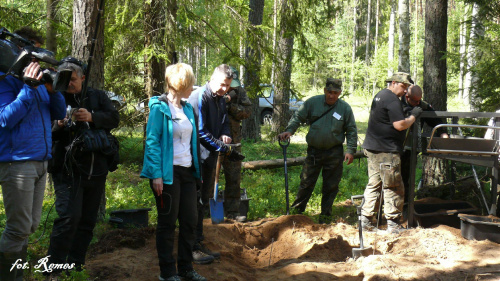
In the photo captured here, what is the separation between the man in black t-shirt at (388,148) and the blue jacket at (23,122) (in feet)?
15.4

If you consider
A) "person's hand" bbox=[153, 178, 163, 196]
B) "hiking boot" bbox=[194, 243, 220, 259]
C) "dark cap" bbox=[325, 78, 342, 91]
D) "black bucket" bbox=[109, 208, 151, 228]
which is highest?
"dark cap" bbox=[325, 78, 342, 91]

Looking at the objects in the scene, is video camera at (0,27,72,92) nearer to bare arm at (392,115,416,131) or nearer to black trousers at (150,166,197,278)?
black trousers at (150,166,197,278)

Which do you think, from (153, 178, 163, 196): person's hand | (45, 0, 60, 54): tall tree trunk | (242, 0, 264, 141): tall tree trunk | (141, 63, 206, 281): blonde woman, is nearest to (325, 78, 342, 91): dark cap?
(242, 0, 264, 141): tall tree trunk

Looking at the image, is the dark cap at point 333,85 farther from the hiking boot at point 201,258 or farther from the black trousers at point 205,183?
the hiking boot at point 201,258

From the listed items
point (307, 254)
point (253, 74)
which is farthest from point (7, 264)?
point (253, 74)

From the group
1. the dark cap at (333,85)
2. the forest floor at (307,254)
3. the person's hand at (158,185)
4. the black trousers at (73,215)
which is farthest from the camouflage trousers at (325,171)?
the black trousers at (73,215)

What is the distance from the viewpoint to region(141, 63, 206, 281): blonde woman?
4.40 metres

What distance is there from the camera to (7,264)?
3.89m

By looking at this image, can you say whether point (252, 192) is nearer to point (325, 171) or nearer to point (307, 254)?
point (325, 171)

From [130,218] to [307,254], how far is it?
249 centimetres

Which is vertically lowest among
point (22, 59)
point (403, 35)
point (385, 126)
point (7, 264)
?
point (7, 264)

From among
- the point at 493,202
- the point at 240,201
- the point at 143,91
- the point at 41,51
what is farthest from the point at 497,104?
the point at 41,51

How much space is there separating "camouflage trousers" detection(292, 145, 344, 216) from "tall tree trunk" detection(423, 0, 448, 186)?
3020mm

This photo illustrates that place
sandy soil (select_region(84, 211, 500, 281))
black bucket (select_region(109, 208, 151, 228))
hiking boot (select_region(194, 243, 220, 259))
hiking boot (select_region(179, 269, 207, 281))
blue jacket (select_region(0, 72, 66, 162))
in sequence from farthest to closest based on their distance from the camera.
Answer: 1. black bucket (select_region(109, 208, 151, 228))
2. hiking boot (select_region(194, 243, 220, 259))
3. sandy soil (select_region(84, 211, 500, 281))
4. hiking boot (select_region(179, 269, 207, 281))
5. blue jacket (select_region(0, 72, 66, 162))
